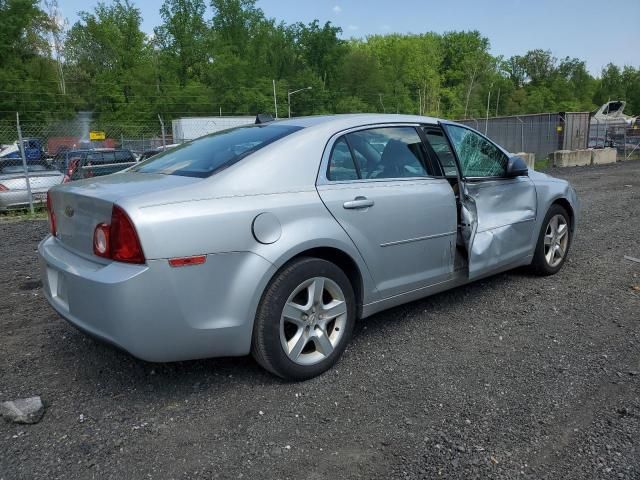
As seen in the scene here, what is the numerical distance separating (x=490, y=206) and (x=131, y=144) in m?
28.5

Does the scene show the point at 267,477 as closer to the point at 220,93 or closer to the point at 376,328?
the point at 376,328

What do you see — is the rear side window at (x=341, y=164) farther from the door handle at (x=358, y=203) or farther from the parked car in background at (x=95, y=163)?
the parked car in background at (x=95, y=163)

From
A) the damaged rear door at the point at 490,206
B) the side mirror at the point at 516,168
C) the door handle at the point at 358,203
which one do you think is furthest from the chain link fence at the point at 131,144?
the side mirror at the point at 516,168

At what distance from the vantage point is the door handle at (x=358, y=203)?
3221 mm

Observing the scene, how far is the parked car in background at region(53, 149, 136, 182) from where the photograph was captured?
44.4 feet

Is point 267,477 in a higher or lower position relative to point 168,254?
lower

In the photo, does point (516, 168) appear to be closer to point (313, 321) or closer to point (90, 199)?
point (313, 321)

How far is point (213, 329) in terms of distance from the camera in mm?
2729

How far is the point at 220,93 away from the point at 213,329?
57035 mm

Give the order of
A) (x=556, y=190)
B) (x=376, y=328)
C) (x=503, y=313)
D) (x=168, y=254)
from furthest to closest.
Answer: (x=556, y=190) < (x=503, y=313) < (x=376, y=328) < (x=168, y=254)

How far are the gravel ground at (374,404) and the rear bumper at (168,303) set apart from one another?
0.35m

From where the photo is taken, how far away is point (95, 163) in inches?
616

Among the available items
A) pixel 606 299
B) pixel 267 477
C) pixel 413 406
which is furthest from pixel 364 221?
pixel 606 299

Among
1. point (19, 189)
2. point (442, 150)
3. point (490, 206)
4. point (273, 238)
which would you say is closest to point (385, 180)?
point (442, 150)
